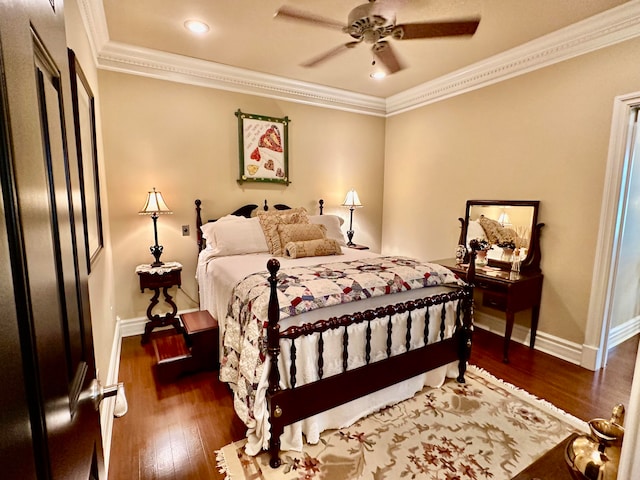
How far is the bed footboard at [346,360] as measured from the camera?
1.68 meters

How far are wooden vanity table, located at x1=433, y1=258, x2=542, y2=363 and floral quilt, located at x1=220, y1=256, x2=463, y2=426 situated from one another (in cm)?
71

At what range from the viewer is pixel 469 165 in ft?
11.9

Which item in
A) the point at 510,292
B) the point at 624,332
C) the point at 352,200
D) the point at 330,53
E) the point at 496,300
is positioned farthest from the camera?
the point at 352,200

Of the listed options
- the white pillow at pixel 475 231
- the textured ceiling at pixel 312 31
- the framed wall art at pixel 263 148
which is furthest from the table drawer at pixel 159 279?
the white pillow at pixel 475 231

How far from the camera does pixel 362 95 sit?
14.3 feet

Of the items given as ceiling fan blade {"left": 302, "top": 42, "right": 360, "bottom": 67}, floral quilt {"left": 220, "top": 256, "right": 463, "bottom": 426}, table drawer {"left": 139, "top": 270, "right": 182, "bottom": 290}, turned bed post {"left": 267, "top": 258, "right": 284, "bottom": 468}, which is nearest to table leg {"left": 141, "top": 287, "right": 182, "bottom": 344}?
table drawer {"left": 139, "top": 270, "right": 182, "bottom": 290}

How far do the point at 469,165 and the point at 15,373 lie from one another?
395 centimetres

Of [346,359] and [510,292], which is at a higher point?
[510,292]

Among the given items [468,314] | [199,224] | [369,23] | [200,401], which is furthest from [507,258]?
[199,224]

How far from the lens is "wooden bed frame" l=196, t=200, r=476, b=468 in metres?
1.68

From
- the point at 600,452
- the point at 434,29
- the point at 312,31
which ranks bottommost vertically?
the point at 600,452

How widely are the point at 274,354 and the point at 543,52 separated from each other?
3.36 metres

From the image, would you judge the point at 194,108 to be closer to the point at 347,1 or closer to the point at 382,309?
the point at 347,1

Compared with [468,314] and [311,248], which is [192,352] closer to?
[311,248]
